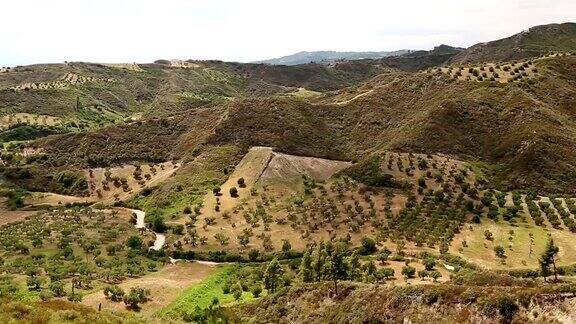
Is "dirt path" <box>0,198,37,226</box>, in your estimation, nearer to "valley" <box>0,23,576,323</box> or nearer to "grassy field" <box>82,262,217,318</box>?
"valley" <box>0,23,576,323</box>

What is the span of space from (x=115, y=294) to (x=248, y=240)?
30.4 metres

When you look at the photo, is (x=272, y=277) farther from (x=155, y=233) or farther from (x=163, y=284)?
(x=155, y=233)

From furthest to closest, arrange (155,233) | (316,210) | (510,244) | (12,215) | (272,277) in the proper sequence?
(12,215), (316,210), (155,233), (510,244), (272,277)

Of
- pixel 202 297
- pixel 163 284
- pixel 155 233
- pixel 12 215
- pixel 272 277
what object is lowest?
pixel 163 284

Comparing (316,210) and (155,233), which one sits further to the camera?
(316,210)

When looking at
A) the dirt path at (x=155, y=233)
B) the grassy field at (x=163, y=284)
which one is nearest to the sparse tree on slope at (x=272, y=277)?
the grassy field at (x=163, y=284)

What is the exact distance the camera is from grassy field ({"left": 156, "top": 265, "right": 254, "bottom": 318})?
69.7 metres

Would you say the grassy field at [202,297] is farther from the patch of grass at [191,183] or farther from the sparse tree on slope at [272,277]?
the patch of grass at [191,183]

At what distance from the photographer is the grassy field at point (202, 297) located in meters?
69.7

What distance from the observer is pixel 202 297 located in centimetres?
7556

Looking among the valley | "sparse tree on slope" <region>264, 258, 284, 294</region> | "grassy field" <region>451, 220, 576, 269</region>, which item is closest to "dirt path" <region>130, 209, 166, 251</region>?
the valley

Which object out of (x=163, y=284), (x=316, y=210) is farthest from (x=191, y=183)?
(x=163, y=284)

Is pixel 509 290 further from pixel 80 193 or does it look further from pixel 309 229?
pixel 80 193

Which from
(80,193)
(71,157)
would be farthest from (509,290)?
(71,157)
